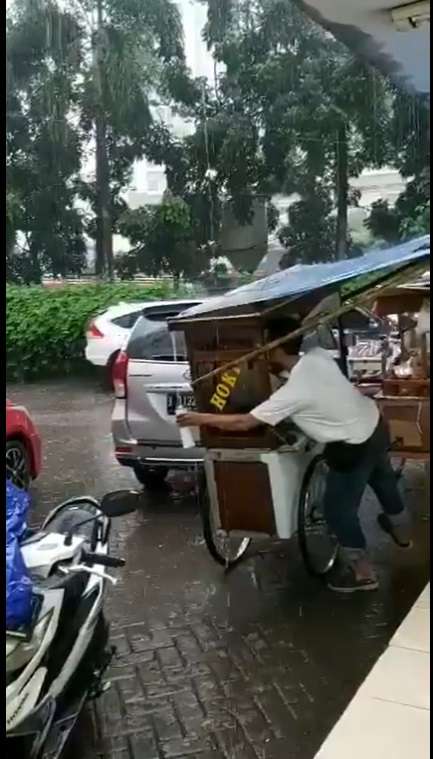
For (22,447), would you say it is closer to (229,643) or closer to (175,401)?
→ (175,401)

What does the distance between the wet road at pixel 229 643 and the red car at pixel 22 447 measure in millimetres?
297

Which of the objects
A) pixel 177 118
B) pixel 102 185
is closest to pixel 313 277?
pixel 102 185

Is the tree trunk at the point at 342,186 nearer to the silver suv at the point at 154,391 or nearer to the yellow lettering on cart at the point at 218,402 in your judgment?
the silver suv at the point at 154,391

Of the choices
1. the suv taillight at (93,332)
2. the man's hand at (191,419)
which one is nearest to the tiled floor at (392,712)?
the man's hand at (191,419)

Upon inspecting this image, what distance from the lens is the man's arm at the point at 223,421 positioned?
136 inches

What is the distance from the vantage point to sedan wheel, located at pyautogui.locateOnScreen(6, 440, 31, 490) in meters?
4.96

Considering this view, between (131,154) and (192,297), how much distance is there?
1124 mm

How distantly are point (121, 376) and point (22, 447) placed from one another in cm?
80

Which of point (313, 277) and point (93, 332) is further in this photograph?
point (93, 332)

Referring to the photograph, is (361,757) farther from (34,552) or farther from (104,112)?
(104,112)

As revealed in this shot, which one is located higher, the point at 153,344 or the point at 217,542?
the point at 153,344

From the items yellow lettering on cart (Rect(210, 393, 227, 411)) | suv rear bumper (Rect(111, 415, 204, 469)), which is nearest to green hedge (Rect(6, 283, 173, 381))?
suv rear bumper (Rect(111, 415, 204, 469))

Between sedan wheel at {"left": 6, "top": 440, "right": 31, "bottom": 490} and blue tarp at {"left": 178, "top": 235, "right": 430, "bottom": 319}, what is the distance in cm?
176

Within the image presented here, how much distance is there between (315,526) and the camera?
12.6 feet
